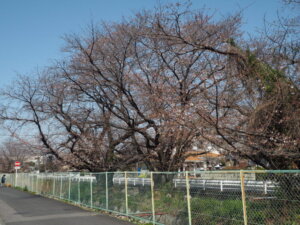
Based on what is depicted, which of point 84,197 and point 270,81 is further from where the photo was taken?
point 84,197

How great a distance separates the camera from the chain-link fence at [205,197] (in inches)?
244

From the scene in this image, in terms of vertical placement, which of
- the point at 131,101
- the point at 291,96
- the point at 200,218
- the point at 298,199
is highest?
the point at 131,101

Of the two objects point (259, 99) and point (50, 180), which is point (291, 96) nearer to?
point (259, 99)

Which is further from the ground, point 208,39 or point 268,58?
point 208,39

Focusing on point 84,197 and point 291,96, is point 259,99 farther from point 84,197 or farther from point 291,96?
point 84,197

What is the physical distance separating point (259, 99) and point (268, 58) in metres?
1.16

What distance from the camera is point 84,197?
15.4 m

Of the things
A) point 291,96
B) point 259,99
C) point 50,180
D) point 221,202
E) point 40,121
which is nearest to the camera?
point 221,202

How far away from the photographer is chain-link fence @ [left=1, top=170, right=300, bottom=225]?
620 centimetres

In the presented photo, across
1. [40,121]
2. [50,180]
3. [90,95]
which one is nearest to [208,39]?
[90,95]

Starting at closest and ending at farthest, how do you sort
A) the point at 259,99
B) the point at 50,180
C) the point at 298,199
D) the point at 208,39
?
the point at 298,199
the point at 259,99
the point at 208,39
the point at 50,180

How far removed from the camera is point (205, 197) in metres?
7.64

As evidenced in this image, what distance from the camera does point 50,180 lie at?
2200 centimetres

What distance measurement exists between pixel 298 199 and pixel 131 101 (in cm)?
822
